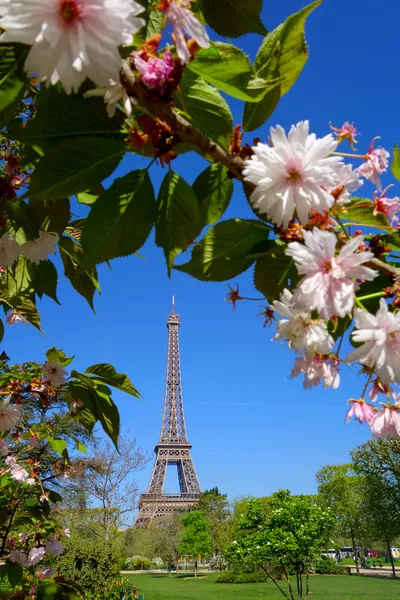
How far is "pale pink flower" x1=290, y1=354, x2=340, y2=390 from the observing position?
514 mm

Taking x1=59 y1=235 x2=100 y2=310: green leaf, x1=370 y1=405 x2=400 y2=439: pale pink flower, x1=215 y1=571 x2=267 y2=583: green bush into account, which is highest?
x1=59 y1=235 x2=100 y2=310: green leaf

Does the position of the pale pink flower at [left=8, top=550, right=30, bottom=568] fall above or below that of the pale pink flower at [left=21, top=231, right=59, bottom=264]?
below

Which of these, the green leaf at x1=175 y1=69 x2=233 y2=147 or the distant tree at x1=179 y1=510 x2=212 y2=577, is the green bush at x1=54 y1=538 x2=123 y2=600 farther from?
the distant tree at x1=179 y1=510 x2=212 y2=577

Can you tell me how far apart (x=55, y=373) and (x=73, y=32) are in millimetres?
1328

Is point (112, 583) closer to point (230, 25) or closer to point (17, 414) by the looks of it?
point (17, 414)

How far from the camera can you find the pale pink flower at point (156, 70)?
0.41 metres


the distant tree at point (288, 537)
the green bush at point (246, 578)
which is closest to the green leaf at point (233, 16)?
the distant tree at point (288, 537)

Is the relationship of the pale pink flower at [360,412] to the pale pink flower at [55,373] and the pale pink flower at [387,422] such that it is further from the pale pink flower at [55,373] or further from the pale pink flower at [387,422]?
the pale pink flower at [55,373]

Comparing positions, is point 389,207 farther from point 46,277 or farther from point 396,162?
point 46,277

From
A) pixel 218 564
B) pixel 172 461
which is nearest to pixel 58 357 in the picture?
pixel 172 461

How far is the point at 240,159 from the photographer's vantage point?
487 millimetres

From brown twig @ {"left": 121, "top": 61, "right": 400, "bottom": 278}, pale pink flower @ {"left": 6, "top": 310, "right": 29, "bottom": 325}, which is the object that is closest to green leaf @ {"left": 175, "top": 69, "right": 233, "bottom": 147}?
brown twig @ {"left": 121, "top": 61, "right": 400, "bottom": 278}

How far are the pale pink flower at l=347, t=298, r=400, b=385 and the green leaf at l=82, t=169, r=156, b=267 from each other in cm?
25

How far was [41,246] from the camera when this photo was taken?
0.86 meters
